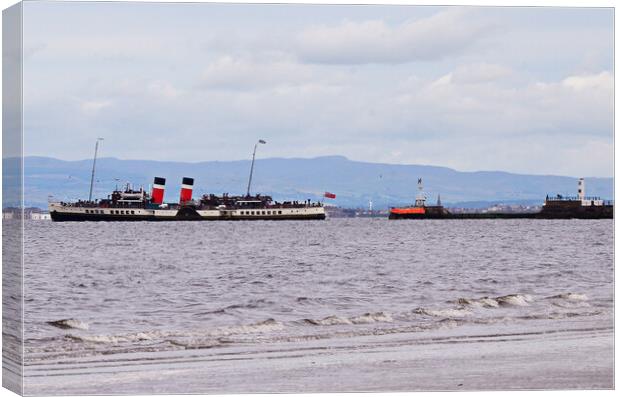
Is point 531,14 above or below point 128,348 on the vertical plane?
above

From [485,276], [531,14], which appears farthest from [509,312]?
[531,14]

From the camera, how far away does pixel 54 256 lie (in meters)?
27.1

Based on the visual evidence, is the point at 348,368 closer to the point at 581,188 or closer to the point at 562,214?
the point at 581,188

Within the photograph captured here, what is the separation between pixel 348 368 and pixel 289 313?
260 centimetres

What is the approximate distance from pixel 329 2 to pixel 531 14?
297 cm

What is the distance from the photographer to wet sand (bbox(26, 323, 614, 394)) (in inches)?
733

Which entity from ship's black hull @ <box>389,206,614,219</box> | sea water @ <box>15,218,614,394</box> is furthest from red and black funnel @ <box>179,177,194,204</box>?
ship's black hull @ <box>389,206,614,219</box>

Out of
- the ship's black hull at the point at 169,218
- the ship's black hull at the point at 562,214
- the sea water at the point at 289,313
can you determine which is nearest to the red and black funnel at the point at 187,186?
the sea water at the point at 289,313

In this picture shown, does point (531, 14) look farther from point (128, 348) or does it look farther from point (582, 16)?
point (128, 348)

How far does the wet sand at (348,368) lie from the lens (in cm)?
1862

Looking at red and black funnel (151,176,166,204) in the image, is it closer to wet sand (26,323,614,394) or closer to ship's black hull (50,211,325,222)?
wet sand (26,323,614,394)

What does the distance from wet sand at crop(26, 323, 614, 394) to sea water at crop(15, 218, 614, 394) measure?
0.11 feet

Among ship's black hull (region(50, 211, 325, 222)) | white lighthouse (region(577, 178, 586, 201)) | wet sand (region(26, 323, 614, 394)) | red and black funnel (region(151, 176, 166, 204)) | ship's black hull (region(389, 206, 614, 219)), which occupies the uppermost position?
red and black funnel (region(151, 176, 166, 204))

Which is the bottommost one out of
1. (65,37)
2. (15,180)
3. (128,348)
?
(128,348)
